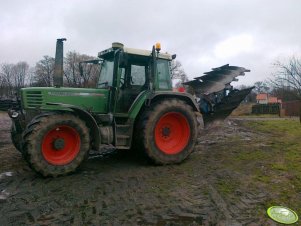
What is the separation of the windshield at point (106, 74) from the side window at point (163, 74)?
1.09 m

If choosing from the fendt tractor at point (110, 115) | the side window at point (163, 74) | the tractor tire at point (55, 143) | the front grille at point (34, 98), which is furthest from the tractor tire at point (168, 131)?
the front grille at point (34, 98)

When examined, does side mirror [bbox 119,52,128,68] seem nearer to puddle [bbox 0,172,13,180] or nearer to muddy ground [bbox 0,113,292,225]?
muddy ground [bbox 0,113,292,225]

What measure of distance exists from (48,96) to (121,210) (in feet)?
10.1

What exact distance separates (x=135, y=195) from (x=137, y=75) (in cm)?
330

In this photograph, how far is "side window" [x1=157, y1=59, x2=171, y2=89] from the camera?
8.56 metres

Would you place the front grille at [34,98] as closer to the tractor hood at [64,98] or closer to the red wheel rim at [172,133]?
the tractor hood at [64,98]

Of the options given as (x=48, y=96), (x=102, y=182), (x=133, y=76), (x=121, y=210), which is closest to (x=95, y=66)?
(x=133, y=76)

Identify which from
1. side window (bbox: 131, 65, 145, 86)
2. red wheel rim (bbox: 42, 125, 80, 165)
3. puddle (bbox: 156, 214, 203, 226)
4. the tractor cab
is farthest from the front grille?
puddle (bbox: 156, 214, 203, 226)

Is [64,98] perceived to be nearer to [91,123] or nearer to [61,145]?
[91,123]

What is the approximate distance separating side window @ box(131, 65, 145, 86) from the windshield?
0.48 m

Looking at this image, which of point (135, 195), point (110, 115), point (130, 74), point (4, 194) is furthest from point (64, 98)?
point (135, 195)

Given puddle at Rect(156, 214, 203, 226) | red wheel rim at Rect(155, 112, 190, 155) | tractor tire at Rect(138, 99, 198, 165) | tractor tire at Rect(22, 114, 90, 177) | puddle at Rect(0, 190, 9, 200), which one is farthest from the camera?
red wheel rim at Rect(155, 112, 190, 155)

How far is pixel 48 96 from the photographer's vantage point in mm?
7309

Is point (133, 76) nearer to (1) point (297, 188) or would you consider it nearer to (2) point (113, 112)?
(2) point (113, 112)
